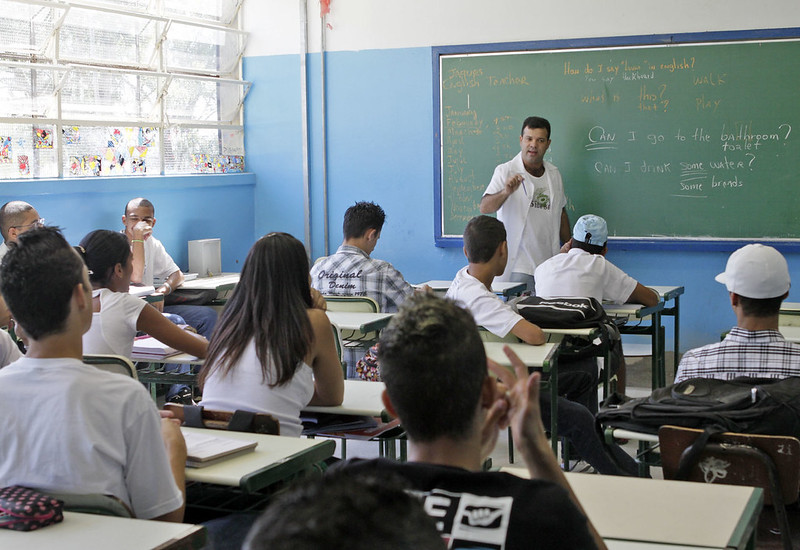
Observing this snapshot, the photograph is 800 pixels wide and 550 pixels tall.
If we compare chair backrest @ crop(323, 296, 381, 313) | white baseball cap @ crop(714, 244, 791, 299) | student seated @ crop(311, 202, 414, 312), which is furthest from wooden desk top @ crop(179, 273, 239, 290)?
white baseball cap @ crop(714, 244, 791, 299)

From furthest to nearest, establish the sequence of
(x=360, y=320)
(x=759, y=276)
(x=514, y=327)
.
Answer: (x=360, y=320) < (x=514, y=327) < (x=759, y=276)

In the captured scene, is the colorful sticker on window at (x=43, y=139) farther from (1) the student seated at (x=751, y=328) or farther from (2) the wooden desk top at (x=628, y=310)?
(1) the student seated at (x=751, y=328)

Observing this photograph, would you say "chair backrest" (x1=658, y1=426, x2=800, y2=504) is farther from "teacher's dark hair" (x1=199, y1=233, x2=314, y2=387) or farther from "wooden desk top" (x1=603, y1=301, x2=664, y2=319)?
"wooden desk top" (x1=603, y1=301, x2=664, y2=319)

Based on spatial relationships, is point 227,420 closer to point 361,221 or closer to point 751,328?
point 751,328

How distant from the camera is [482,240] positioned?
4.01m

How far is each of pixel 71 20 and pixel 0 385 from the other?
499 centimetres

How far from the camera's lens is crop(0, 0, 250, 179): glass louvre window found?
589cm

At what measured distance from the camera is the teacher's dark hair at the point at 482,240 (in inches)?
158

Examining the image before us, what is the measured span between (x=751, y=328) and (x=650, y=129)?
3974mm

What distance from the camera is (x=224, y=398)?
2846 millimetres

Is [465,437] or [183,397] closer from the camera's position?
[465,437]

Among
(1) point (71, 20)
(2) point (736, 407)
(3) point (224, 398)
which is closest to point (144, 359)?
(3) point (224, 398)

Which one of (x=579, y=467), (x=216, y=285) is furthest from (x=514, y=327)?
(x=216, y=285)

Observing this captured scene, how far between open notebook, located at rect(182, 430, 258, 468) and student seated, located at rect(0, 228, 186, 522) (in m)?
0.26
